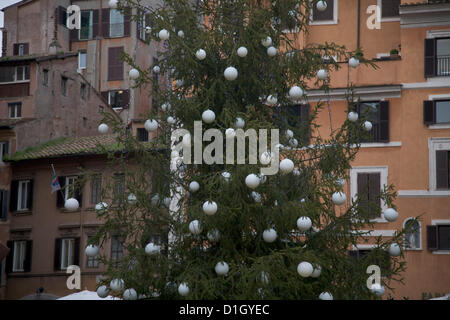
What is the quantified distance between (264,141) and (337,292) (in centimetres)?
212

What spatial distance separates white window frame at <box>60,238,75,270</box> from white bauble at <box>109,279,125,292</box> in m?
25.3

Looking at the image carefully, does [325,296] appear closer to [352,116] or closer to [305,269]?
[305,269]

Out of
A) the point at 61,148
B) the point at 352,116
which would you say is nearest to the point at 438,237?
the point at 352,116

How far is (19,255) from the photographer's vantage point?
3609 centimetres

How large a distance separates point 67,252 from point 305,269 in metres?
27.3

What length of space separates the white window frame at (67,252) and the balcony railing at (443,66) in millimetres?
17046

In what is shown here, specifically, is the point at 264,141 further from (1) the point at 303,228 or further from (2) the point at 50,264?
(2) the point at 50,264

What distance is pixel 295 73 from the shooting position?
37.8 feet

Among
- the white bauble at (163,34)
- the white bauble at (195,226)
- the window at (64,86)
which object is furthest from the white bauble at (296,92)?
the window at (64,86)

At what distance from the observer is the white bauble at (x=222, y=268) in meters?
9.89

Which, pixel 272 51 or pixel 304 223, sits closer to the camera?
pixel 304 223

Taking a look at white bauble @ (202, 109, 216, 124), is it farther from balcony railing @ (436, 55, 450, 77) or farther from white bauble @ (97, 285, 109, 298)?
balcony railing @ (436, 55, 450, 77)

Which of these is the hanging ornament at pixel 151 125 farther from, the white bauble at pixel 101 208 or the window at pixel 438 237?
the window at pixel 438 237
